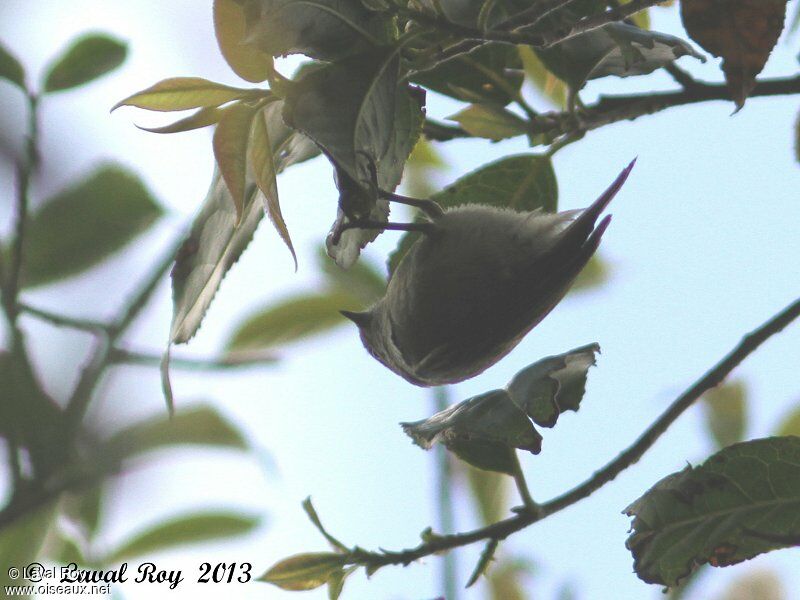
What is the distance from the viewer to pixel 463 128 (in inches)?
39.7

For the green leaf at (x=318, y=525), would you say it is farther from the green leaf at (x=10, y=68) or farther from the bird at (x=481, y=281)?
the green leaf at (x=10, y=68)

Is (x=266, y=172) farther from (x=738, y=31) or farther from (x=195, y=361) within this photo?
(x=195, y=361)

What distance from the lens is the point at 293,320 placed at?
1.88m

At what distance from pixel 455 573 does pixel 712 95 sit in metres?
0.82

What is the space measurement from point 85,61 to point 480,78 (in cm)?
79

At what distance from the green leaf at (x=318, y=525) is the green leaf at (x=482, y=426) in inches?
5.9

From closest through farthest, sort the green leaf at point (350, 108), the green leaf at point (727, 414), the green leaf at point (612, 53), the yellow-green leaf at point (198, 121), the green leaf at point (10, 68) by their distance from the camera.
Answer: the green leaf at point (350, 108), the yellow-green leaf at point (198, 121), the green leaf at point (612, 53), the green leaf at point (10, 68), the green leaf at point (727, 414)

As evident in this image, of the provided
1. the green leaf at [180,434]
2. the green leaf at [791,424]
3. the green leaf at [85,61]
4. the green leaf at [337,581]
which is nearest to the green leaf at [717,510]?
the green leaf at [337,581]

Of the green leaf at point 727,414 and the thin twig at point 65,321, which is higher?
the thin twig at point 65,321

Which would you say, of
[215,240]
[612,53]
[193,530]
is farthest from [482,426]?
[193,530]

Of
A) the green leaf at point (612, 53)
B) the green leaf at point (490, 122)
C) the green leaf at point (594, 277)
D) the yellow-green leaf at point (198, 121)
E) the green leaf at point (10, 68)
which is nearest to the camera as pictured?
the yellow-green leaf at point (198, 121)

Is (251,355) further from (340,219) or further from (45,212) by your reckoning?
(340,219)

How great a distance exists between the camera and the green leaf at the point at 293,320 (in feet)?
6.00

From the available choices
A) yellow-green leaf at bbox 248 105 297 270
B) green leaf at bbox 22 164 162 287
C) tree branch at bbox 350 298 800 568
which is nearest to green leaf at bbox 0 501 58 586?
green leaf at bbox 22 164 162 287
